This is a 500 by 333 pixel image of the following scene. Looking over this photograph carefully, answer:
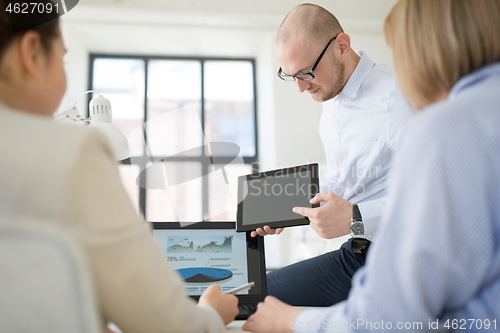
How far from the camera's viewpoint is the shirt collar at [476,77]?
54cm

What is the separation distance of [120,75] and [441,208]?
471cm

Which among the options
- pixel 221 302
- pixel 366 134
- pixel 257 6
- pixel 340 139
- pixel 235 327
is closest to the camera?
pixel 221 302

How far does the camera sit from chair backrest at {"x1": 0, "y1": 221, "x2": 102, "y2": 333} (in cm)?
41

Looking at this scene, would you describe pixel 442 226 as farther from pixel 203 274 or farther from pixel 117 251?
pixel 203 274

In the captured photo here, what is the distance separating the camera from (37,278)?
41cm

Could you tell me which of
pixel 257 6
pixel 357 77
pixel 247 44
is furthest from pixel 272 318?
pixel 247 44

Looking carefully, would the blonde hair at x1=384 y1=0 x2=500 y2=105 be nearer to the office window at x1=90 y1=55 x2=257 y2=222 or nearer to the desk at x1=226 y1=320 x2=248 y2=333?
the desk at x1=226 y1=320 x2=248 y2=333

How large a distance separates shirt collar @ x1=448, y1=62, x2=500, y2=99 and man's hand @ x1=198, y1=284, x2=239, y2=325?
1.78 ft

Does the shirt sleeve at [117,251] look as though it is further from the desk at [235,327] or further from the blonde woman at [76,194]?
the desk at [235,327]

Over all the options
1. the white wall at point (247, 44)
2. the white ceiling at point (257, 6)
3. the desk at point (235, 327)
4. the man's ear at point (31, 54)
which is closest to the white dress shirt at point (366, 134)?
the desk at point (235, 327)

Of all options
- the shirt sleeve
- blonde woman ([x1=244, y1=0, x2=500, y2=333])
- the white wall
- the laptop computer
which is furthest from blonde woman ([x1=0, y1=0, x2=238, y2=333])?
the white wall

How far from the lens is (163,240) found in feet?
3.57

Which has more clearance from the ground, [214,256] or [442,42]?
[442,42]

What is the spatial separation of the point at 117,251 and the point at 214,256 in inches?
25.3
